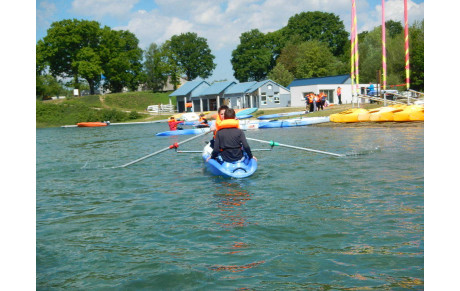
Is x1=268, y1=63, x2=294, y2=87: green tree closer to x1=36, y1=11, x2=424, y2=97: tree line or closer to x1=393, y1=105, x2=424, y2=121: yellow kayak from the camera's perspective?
x1=36, y1=11, x2=424, y2=97: tree line

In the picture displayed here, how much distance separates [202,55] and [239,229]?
3432 inches

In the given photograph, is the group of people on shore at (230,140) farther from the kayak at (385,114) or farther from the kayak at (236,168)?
the kayak at (385,114)

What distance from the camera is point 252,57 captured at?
82750 millimetres

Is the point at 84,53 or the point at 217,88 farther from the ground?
the point at 84,53

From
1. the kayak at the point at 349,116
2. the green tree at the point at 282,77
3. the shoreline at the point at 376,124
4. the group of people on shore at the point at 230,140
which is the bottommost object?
the group of people on shore at the point at 230,140

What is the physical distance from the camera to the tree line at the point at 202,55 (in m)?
57.6

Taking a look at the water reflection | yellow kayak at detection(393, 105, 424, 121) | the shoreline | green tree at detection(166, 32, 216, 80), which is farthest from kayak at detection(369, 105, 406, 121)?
green tree at detection(166, 32, 216, 80)

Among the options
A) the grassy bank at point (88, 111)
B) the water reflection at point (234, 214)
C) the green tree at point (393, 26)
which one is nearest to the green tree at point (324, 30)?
the green tree at point (393, 26)

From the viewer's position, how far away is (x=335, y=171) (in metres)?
10.3

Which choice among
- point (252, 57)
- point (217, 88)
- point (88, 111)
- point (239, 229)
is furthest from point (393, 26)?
point (239, 229)

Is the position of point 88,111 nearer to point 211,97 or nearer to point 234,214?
point 211,97
